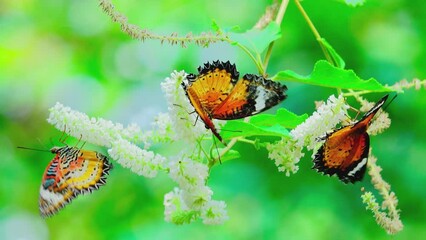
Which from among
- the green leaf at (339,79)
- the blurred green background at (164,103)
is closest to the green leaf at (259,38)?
the green leaf at (339,79)

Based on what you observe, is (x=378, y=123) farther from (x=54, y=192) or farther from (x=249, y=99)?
(x=54, y=192)

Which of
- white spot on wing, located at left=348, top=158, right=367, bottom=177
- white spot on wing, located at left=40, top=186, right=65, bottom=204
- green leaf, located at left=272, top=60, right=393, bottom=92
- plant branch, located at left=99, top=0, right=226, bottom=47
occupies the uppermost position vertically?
plant branch, located at left=99, top=0, right=226, bottom=47

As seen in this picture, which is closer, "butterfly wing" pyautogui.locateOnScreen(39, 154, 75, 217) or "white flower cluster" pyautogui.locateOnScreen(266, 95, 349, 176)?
"white flower cluster" pyautogui.locateOnScreen(266, 95, 349, 176)

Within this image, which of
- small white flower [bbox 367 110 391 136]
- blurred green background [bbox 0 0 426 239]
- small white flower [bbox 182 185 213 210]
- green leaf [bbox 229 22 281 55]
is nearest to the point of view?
small white flower [bbox 182 185 213 210]

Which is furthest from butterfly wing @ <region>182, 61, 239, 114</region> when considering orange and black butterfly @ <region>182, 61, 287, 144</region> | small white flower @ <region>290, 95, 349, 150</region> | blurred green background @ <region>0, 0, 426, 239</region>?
blurred green background @ <region>0, 0, 426, 239</region>

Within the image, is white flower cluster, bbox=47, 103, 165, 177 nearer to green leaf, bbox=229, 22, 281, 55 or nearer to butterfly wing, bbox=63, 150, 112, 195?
butterfly wing, bbox=63, 150, 112, 195

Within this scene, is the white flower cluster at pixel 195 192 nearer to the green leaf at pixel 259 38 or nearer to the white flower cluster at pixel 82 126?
the white flower cluster at pixel 82 126

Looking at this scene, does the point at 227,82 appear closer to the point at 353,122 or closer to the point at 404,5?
the point at 353,122
